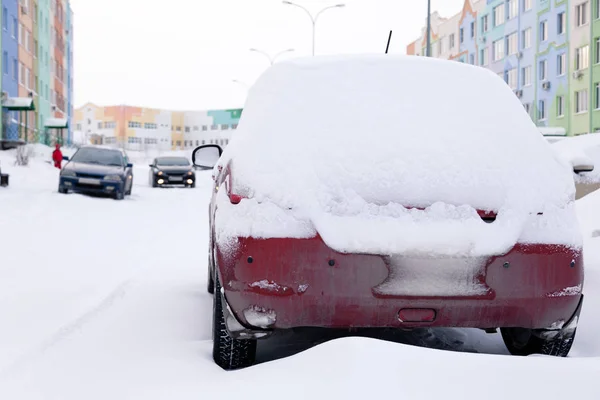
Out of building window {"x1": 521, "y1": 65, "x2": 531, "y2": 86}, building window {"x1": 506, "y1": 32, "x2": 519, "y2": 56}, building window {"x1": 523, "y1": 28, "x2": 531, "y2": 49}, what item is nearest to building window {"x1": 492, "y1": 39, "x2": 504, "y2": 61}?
building window {"x1": 506, "y1": 32, "x2": 519, "y2": 56}

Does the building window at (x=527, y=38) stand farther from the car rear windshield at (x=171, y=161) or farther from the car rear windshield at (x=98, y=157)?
the car rear windshield at (x=98, y=157)

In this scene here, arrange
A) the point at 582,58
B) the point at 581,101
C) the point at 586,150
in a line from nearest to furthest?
the point at 586,150, the point at 581,101, the point at 582,58

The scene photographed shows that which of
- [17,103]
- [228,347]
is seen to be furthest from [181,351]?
[17,103]

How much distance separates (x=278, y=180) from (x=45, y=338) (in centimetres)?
198

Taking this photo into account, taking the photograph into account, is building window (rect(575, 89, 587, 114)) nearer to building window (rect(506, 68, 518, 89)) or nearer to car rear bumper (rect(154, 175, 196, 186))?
building window (rect(506, 68, 518, 89))

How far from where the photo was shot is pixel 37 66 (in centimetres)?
5684

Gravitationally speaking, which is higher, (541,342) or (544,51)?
(544,51)

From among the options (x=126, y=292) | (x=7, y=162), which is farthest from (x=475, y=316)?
(x=7, y=162)

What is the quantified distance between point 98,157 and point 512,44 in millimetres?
45338

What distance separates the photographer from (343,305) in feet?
10.2

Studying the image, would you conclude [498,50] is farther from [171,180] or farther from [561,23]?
[171,180]

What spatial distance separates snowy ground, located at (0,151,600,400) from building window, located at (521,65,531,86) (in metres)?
49.4

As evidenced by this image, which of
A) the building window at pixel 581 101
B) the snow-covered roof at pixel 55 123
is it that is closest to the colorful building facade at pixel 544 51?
the building window at pixel 581 101

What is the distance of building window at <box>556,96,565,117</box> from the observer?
48344mm
